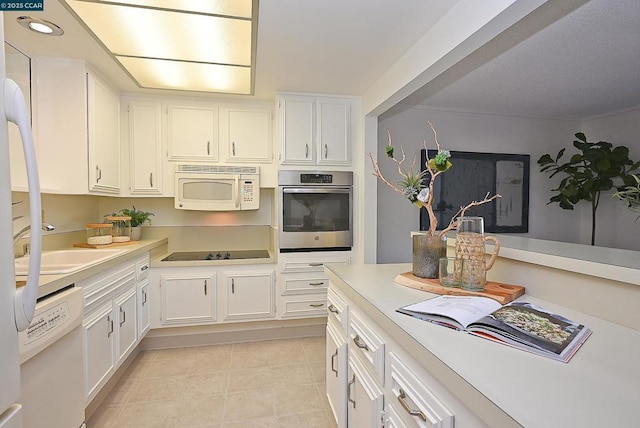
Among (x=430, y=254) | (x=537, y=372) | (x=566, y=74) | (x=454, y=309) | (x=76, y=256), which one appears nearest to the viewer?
(x=537, y=372)

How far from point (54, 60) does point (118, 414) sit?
2387 millimetres

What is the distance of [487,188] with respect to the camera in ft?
12.2

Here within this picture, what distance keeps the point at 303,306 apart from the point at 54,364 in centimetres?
190

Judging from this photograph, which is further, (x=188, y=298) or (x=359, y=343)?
(x=188, y=298)

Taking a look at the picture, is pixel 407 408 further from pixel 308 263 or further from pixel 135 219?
pixel 135 219

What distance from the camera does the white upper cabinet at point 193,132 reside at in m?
2.93

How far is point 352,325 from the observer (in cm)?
136

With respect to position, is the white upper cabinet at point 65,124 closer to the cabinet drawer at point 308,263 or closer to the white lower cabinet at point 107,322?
the white lower cabinet at point 107,322

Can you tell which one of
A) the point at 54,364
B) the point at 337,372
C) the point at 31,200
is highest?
the point at 31,200

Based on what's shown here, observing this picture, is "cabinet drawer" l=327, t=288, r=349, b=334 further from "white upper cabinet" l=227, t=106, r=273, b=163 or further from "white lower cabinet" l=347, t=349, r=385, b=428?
"white upper cabinet" l=227, t=106, r=273, b=163

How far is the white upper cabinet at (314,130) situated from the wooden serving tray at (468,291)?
1741mm

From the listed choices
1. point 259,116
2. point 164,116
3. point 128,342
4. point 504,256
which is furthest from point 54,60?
point 504,256

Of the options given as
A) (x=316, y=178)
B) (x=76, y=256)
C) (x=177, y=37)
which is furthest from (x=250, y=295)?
(x=177, y=37)

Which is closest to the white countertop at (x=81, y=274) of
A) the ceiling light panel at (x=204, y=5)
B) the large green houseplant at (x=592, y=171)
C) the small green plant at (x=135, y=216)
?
the small green plant at (x=135, y=216)
